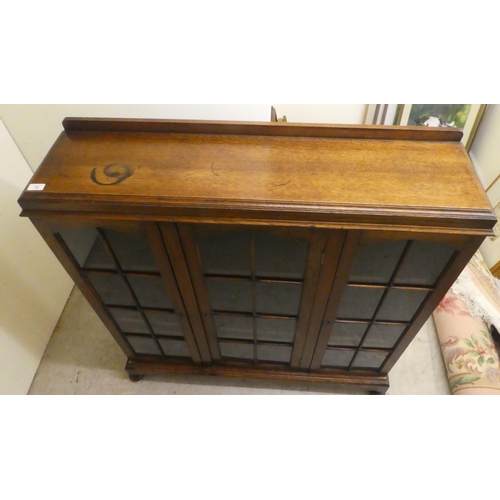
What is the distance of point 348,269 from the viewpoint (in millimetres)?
773

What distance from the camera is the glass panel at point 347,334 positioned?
0.97 m

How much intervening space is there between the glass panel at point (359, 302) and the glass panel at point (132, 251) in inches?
18.7

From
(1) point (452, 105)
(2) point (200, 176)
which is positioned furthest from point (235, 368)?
(1) point (452, 105)

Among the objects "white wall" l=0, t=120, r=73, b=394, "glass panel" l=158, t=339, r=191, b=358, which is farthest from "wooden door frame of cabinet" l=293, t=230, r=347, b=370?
"white wall" l=0, t=120, r=73, b=394

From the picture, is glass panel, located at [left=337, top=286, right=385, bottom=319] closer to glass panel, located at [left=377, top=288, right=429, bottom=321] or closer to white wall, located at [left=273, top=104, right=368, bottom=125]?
glass panel, located at [left=377, top=288, right=429, bottom=321]

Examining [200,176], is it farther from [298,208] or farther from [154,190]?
[298,208]

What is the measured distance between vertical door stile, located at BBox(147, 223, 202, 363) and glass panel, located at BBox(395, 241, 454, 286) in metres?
0.53

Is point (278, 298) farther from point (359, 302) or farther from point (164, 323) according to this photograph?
point (164, 323)

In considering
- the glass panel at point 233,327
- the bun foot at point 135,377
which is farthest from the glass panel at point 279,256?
the bun foot at point 135,377

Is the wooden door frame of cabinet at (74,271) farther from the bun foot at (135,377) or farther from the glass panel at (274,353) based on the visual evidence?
the glass panel at (274,353)

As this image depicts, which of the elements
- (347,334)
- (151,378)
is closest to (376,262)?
(347,334)

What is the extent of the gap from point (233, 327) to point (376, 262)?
46 centimetres

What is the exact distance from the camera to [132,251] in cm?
81

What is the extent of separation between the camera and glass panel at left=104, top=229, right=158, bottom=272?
2.53 feet
